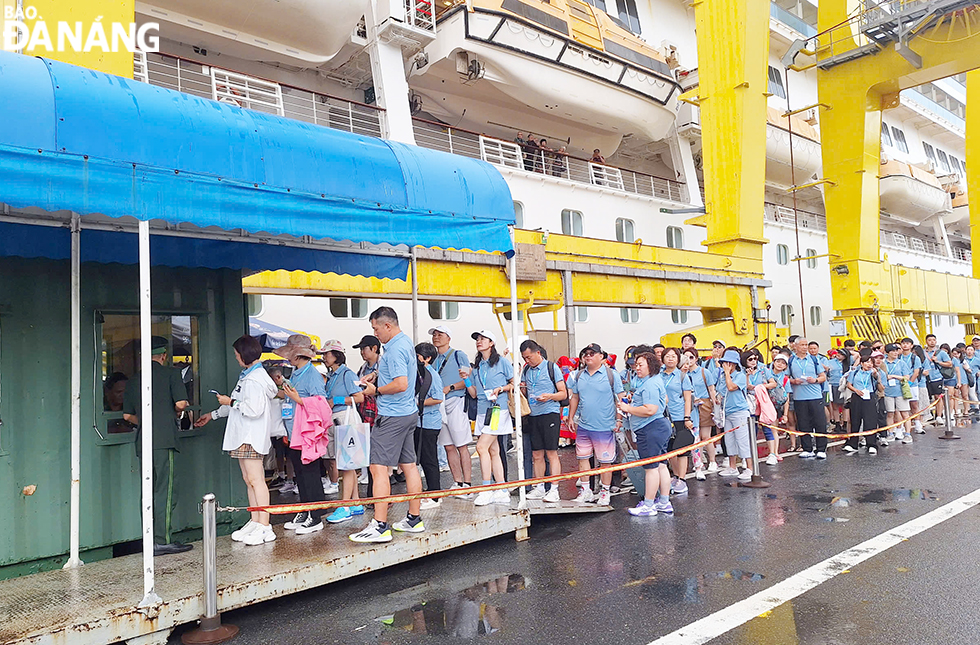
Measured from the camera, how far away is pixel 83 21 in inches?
274

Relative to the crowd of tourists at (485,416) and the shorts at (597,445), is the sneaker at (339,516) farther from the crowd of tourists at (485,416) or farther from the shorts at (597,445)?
the shorts at (597,445)

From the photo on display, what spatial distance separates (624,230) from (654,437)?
14.1 metres

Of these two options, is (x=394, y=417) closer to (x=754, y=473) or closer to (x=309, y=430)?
(x=309, y=430)

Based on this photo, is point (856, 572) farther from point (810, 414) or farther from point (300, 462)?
point (810, 414)

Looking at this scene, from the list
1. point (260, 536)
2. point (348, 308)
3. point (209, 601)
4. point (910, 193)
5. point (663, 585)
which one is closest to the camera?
point (209, 601)

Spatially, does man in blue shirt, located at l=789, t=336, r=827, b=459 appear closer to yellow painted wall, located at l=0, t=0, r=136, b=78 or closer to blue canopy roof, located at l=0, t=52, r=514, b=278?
blue canopy roof, located at l=0, t=52, r=514, b=278

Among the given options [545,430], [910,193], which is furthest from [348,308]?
[910,193]

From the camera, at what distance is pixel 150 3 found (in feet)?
41.1

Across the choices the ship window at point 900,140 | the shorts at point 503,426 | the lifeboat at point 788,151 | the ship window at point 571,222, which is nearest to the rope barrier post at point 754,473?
the shorts at point 503,426

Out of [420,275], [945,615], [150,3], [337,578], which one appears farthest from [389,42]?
[945,615]

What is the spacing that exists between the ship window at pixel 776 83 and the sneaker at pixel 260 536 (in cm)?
2878

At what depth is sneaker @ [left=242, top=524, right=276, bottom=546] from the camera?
17.1ft

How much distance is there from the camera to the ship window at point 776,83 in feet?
92.2

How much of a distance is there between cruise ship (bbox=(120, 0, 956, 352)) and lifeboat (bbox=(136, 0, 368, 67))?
3 centimetres
